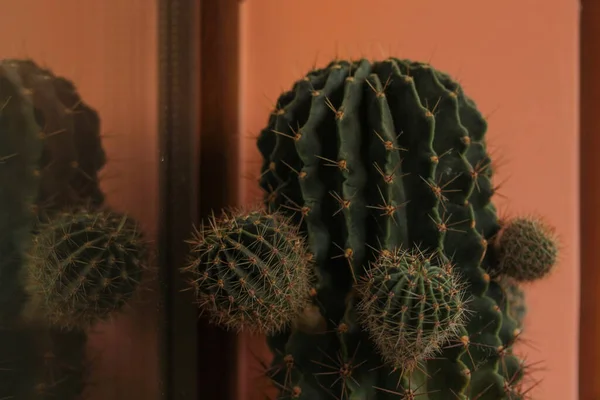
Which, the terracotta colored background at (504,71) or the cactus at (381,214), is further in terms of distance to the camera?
the terracotta colored background at (504,71)

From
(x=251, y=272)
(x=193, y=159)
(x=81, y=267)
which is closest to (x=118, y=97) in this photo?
(x=193, y=159)

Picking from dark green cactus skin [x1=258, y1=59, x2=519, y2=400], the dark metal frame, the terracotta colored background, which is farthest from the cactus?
the terracotta colored background

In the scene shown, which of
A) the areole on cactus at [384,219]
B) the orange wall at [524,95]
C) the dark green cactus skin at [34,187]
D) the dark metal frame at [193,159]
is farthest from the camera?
the orange wall at [524,95]

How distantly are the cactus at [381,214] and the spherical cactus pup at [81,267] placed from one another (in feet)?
0.90

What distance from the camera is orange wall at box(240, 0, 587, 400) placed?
126 centimetres

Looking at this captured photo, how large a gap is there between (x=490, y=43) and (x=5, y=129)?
107 cm

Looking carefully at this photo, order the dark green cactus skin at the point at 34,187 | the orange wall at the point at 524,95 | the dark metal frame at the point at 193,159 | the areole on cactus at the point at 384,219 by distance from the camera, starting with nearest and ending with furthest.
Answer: the dark green cactus skin at the point at 34,187 → the areole on cactus at the point at 384,219 → the dark metal frame at the point at 193,159 → the orange wall at the point at 524,95

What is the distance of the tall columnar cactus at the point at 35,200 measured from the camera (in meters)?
0.71

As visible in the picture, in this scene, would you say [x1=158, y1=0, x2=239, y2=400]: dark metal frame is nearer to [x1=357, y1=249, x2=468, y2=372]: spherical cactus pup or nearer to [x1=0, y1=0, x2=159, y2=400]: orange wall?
[x1=0, y1=0, x2=159, y2=400]: orange wall

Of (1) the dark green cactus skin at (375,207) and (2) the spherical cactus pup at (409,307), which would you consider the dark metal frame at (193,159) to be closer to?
(1) the dark green cactus skin at (375,207)

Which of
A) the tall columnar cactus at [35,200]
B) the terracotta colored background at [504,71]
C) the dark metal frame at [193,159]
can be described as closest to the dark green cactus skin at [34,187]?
the tall columnar cactus at [35,200]

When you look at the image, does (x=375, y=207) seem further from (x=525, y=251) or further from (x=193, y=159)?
(x=193, y=159)

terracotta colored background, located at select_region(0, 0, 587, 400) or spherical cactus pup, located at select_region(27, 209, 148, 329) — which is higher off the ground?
terracotta colored background, located at select_region(0, 0, 587, 400)

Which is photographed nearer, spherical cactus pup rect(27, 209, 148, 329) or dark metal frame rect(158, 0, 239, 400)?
spherical cactus pup rect(27, 209, 148, 329)
